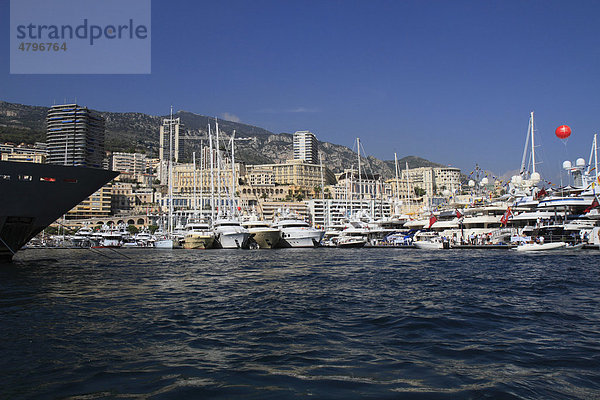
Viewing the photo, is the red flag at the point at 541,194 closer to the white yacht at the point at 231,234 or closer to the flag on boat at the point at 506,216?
the flag on boat at the point at 506,216

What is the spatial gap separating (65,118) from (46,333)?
20038 centimetres

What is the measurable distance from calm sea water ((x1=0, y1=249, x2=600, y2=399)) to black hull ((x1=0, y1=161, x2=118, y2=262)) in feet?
35.2

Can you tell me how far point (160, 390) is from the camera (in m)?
6.37

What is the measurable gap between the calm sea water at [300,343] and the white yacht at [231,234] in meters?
49.7

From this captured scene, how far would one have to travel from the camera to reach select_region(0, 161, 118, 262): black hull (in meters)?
26.1

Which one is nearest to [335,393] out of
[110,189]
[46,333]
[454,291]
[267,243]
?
[46,333]

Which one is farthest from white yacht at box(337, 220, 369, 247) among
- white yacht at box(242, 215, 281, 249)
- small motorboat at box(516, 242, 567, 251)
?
small motorboat at box(516, 242, 567, 251)

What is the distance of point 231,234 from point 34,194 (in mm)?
41451

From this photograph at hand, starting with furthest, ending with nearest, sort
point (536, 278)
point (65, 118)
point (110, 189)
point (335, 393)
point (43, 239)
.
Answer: point (65, 118), point (110, 189), point (43, 239), point (536, 278), point (335, 393)

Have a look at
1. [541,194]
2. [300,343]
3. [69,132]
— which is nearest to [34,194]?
[300,343]

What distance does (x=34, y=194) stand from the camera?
27.1 metres

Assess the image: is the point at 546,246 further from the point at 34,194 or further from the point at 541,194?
the point at 34,194

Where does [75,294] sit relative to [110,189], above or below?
below

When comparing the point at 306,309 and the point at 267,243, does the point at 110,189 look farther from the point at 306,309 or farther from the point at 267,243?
the point at 306,309
